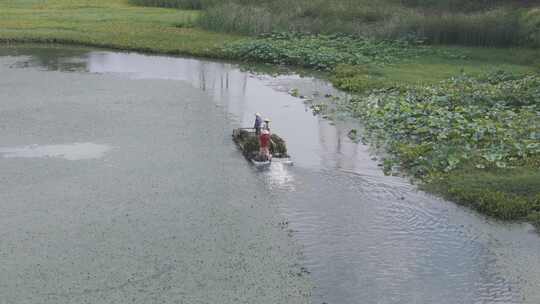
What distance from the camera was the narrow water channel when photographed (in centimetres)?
958

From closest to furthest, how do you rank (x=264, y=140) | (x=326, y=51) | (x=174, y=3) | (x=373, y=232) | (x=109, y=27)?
(x=373, y=232), (x=264, y=140), (x=326, y=51), (x=109, y=27), (x=174, y=3)

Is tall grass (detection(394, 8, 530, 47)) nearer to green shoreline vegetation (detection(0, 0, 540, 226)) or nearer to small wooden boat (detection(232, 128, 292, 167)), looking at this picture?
green shoreline vegetation (detection(0, 0, 540, 226))

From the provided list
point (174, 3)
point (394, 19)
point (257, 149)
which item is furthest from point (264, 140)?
point (174, 3)

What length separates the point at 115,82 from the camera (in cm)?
2223

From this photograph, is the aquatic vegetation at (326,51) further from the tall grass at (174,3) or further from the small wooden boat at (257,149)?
the tall grass at (174,3)

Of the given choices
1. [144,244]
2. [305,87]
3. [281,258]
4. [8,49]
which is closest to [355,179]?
[281,258]

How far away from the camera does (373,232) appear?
11289 millimetres

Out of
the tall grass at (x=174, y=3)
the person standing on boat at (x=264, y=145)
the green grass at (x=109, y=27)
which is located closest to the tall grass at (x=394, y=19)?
the green grass at (x=109, y=27)

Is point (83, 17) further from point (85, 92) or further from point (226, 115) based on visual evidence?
point (226, 115)

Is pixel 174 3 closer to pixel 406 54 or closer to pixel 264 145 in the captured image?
pixel 406 54

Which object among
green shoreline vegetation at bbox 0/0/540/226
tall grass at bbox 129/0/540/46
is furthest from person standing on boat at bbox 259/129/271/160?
tall grass at bbox 129/0/540/46

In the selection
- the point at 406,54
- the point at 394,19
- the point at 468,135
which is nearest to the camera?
the point at 468,135

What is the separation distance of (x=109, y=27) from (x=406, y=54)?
13.5 meters

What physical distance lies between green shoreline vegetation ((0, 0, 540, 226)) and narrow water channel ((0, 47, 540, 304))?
0.77 meters
